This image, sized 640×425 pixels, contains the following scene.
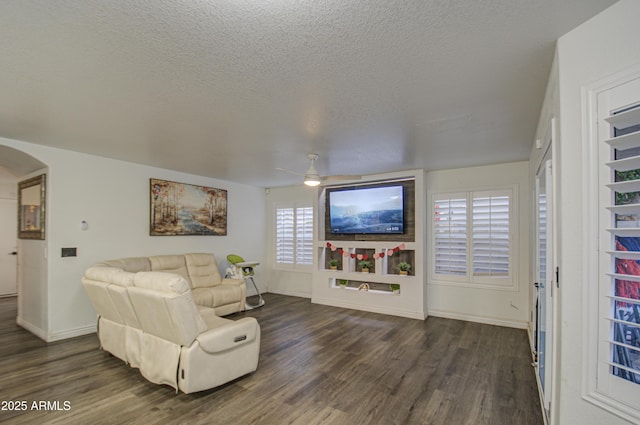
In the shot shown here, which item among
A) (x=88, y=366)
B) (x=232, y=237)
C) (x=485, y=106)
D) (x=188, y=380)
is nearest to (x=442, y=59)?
(x=485, y=106)

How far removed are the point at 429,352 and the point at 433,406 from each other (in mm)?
1210

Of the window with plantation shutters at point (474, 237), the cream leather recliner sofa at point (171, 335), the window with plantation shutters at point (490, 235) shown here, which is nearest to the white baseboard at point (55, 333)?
the cream leather recliner sofa at point (171, 335)

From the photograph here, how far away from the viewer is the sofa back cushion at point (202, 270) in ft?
17.8

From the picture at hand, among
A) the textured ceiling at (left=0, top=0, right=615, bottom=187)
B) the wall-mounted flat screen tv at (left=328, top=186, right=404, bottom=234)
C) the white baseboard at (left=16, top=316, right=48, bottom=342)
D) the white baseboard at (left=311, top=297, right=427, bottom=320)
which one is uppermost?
the textured ceiling at (left=0, top=0, right=615, bottom=187)

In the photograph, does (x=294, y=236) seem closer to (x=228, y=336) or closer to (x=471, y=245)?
(x=471, y=245)

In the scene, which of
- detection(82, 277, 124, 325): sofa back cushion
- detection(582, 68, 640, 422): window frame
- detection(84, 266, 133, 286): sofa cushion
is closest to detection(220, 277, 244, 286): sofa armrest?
detection(82, 277, 124, 325): sofa back cushion

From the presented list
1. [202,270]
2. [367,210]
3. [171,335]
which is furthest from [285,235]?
[171,335]

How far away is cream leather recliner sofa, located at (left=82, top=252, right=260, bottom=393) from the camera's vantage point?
8.63ft

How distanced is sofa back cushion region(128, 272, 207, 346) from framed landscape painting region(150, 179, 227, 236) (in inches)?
108

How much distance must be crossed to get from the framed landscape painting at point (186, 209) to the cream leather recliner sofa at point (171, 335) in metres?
2.13

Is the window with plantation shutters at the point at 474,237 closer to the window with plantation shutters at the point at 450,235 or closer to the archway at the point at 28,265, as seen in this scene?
the window with plantation shutters at the point at 450,235

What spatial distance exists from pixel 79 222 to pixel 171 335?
2855 mm

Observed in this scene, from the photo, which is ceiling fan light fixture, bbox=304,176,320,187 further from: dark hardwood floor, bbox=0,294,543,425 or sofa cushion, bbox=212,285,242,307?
sofa cushion, bbox=212,285,242,307

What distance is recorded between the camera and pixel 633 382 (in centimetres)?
136
